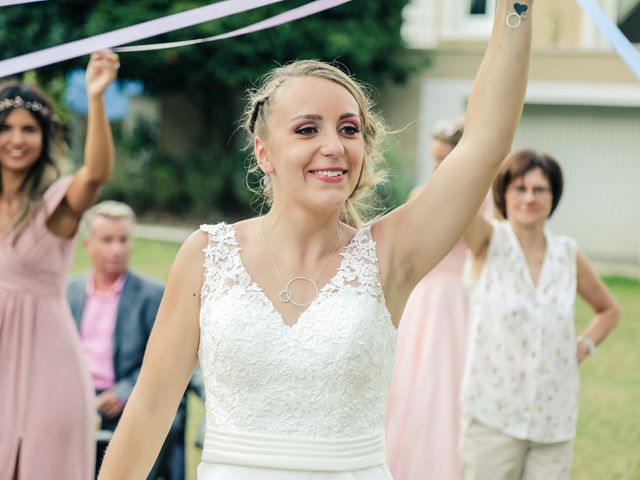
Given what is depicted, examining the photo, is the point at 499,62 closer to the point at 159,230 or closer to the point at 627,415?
the point at 627,415

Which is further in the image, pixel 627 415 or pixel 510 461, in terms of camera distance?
pixel 627 415

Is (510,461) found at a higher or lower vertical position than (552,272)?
lower

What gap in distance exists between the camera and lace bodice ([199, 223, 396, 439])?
2.54 meters

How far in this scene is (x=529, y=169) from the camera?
5031mm

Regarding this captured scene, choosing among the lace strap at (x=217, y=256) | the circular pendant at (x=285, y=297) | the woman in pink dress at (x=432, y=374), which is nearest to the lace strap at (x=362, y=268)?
the circular pendant at (x=285, y=297)

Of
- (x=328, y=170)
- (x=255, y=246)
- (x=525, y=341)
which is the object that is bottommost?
(x=525, y=341)

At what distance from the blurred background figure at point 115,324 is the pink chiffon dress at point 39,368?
92cm

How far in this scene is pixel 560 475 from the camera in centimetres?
473

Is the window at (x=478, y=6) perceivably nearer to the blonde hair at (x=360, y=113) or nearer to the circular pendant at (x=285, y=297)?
the blonde hair at (x=360, y=113)

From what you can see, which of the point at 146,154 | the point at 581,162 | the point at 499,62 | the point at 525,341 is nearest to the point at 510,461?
the point at 525,341

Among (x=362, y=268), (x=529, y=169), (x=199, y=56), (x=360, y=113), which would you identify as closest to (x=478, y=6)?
(x=199, y=56)

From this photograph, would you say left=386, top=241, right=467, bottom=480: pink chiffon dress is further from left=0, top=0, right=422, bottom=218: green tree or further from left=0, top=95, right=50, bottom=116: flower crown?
left=0, top=0, right=422, bottom=218: green tree

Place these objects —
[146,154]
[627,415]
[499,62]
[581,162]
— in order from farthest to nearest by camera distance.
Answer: [146,154] → [581,162] → [627,415] → [499,62]

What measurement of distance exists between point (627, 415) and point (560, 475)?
4521 mm
